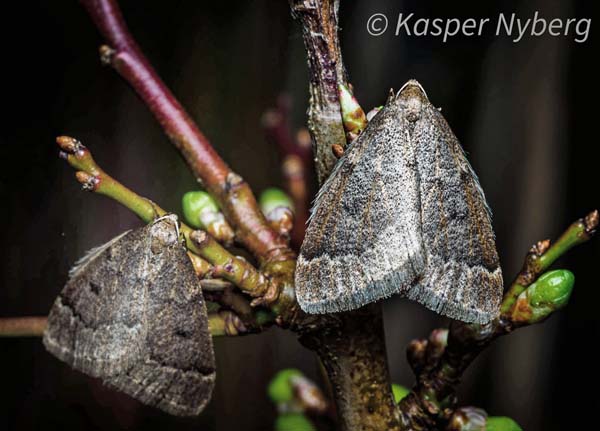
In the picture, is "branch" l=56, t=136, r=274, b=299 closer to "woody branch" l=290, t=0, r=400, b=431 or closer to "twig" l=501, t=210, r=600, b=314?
"woody branch" l=290, t=0, r=400, b=431

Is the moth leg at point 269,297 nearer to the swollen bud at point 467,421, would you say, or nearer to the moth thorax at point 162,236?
the moth thorax at point 162,236

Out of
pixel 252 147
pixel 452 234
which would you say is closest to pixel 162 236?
pixel 452 234

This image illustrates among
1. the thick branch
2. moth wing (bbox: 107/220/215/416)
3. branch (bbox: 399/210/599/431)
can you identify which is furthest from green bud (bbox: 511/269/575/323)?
moth wing (bbox: 107/220/215/416)

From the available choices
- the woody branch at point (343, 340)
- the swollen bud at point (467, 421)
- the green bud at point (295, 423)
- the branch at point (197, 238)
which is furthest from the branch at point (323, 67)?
the green bud at point (295, 423)

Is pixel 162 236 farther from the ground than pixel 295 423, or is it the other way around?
pixel 162 236

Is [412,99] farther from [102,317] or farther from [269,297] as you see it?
[102,317]

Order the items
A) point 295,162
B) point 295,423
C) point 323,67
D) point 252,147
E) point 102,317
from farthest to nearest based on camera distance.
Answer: point 252,147 < point 295,162 < point 295,423 < point 102,317 < point 323,67

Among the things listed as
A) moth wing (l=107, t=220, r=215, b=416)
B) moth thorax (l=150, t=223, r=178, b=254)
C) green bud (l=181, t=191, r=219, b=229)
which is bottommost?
moth wing (l=107, t=220, r=215, b=416)
